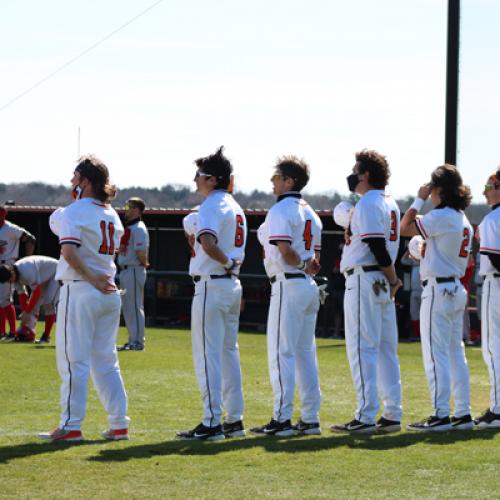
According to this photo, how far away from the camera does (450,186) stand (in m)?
9.24

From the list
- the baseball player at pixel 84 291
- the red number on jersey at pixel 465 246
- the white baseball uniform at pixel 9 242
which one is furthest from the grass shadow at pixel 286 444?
the white baseball uniform at pixel 9 242

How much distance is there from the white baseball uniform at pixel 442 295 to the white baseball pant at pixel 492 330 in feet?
1.06

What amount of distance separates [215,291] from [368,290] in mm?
1194

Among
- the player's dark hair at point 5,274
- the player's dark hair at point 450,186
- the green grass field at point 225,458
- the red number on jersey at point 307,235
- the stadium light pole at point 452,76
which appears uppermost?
the stadium light pole at point 452,76

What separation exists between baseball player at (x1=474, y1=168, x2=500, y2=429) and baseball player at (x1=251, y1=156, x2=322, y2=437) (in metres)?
1.45

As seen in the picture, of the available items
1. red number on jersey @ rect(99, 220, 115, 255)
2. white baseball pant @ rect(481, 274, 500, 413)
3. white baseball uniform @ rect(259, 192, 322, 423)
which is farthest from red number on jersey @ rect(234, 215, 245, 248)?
white baseball pant @ rect(481, 274, 500, 413)

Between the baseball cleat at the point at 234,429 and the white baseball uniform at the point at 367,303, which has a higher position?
the white baseball uniform at the point at 367,303

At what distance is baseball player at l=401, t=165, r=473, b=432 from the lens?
30.1ft

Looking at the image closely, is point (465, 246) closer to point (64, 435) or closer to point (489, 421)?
point (489, 421)

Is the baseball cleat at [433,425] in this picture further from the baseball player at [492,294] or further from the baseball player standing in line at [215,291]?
the baseball player standing in line at [215,291]

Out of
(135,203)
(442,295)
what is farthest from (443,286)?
(135,203)

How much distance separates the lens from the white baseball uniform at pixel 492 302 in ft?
31.1

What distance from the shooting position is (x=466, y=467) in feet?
24.6

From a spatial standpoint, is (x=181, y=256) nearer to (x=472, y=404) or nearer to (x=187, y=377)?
(x=187, y=377)
